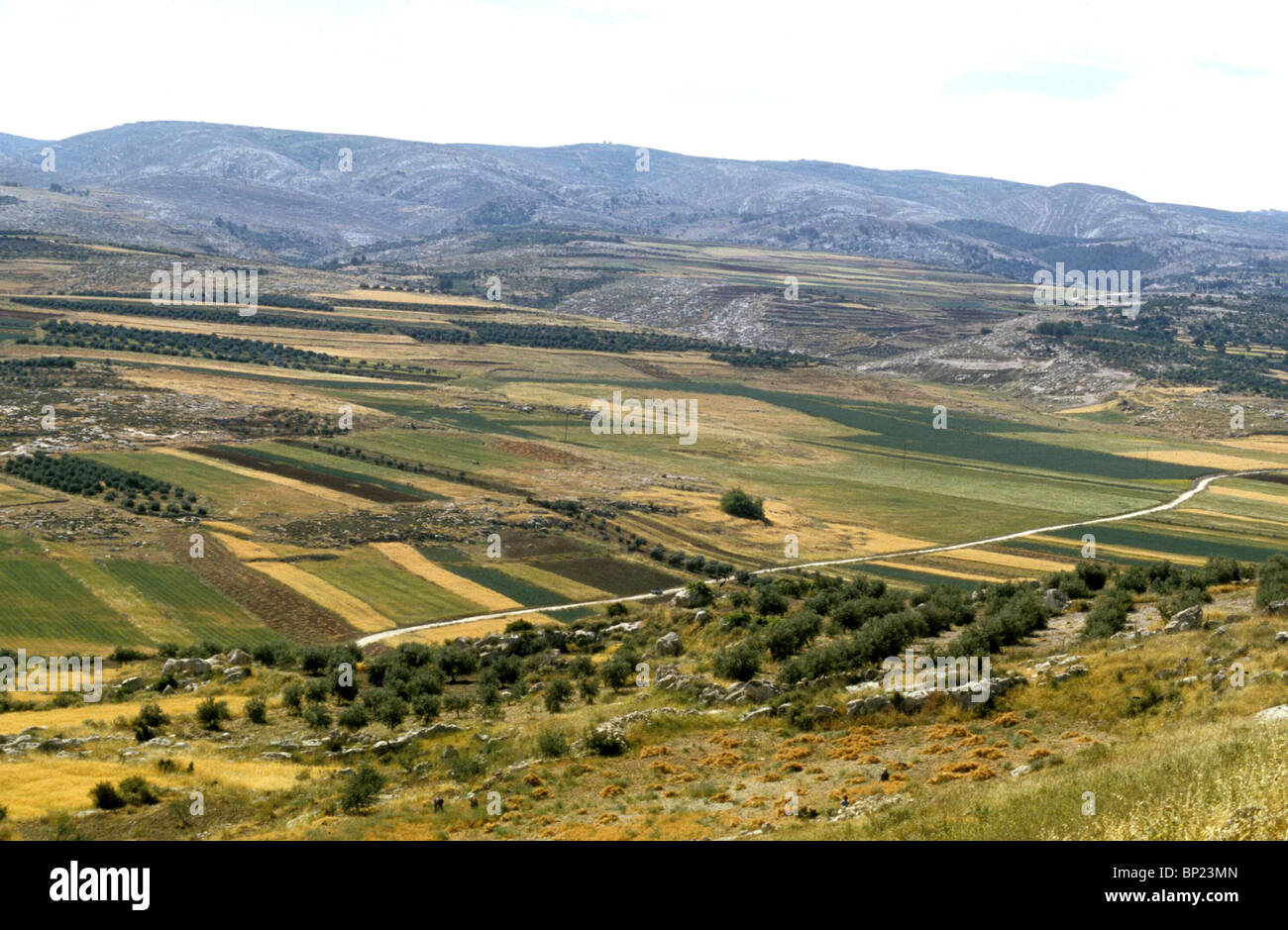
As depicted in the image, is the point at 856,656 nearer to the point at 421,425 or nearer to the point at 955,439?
the point at 421,425

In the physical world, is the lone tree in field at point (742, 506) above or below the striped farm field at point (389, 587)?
above

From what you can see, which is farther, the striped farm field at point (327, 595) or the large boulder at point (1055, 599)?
the striped farm field at point (327, 595)

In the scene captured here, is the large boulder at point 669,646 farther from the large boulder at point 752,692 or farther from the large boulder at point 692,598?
the large boulder at point 752,692

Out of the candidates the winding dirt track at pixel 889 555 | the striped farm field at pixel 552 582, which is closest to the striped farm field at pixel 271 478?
the striped farm field at pixel 552 582

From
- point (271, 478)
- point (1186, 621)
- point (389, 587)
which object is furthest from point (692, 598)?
point (271, 478)

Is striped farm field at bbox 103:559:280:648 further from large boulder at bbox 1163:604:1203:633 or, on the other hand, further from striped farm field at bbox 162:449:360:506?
large boulder at bbox 1163:604:1203:633

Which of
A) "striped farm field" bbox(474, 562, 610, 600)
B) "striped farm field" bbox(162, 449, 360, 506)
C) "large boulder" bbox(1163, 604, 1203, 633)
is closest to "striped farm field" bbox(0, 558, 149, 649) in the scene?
"striped farm field" bbox(474, 562, 610, 600)
